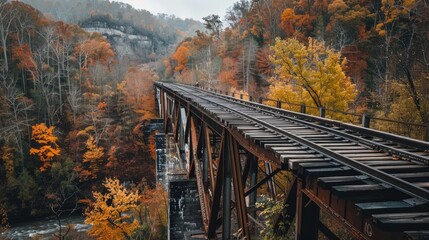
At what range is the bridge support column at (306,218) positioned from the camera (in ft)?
10.6

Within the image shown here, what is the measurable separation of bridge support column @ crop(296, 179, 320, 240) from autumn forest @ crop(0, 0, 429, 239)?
14.2 metres

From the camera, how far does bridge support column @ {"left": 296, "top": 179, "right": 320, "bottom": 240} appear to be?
323 centimetres

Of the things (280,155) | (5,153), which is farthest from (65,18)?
(280,155)

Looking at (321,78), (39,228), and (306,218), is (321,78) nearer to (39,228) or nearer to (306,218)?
(306,218)

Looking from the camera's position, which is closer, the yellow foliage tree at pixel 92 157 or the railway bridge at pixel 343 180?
the railway bridge at pixel 343 180

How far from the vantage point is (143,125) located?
38.8m

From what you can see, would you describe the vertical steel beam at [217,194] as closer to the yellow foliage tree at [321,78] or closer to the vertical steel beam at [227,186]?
the vertical steel beam at [227,186]

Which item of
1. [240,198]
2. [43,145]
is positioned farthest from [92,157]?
[240,198]

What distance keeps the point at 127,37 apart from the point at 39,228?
99737mm

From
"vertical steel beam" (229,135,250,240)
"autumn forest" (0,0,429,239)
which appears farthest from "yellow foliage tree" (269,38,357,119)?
"vertical steel beam" (229,135,250,240)

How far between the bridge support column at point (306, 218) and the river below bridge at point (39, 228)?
27.3 m

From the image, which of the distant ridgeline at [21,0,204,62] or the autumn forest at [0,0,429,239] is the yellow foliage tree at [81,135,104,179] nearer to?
the autumn forest at [0,0,429,239]

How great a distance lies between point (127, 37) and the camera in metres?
114

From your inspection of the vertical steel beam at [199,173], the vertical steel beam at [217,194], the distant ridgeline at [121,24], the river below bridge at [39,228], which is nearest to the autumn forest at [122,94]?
the river below bridge at [39,228]
